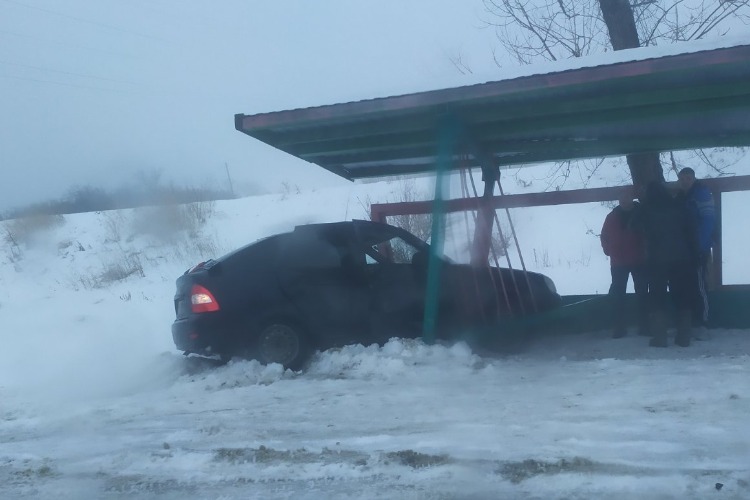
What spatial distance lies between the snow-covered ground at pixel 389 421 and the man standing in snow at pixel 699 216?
59 cm

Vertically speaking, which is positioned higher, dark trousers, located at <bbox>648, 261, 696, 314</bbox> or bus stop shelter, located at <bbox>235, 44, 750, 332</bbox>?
bus stop shelter, located at <bbox>235, 44, 750, 332</bbox>

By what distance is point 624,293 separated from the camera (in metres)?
8.92

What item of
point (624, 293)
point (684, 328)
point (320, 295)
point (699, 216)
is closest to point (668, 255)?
Answer: point (699, 216)

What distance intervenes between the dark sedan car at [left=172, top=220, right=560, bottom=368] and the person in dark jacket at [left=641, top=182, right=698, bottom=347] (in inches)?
66.1

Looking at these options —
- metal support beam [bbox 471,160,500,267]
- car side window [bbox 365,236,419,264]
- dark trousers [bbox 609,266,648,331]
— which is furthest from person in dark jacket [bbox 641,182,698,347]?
car side window [bbox 365,236,419,264]

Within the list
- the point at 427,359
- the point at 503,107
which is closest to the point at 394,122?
the point at 503,107

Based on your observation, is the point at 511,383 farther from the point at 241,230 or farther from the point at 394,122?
the point at 241,230

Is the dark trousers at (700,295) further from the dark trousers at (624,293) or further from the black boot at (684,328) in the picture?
the dark trousers at (624,293)

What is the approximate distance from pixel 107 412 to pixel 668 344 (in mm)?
5858

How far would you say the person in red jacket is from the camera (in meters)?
8.57

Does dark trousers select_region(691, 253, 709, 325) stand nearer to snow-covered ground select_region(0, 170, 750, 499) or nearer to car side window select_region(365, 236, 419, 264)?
snow-covered ground select_region(0, 170, 750, 499)

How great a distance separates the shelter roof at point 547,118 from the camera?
6.86 meters

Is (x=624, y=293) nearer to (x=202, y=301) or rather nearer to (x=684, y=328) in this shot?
(x=684, y=328)

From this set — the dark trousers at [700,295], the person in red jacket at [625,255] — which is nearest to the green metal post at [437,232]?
the person in red jacket at [625,255]
